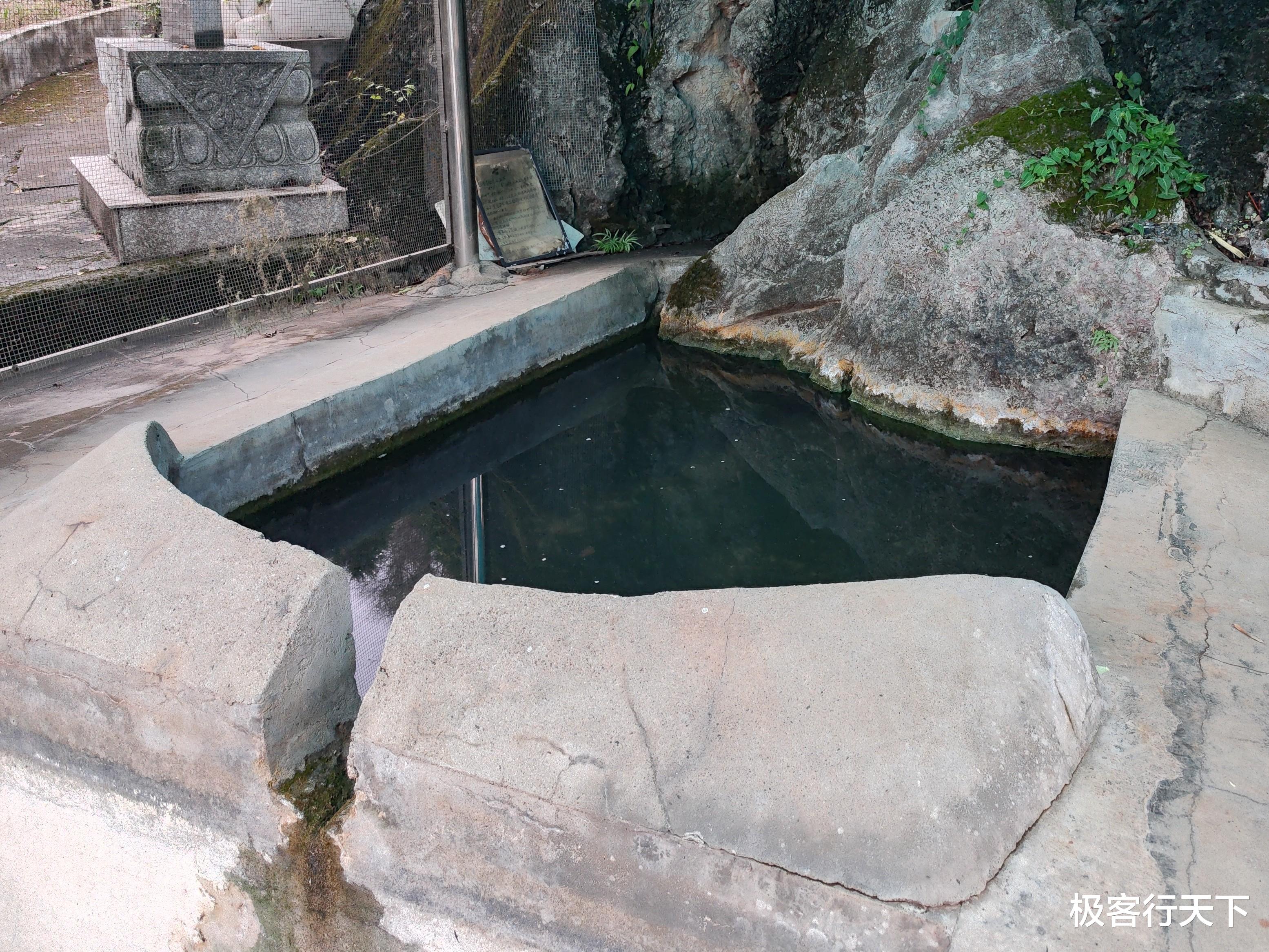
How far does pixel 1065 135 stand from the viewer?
5.51 metres

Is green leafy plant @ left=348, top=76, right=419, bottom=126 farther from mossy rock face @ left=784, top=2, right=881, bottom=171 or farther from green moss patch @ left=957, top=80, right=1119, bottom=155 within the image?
green moss patch @ left=957, top=80, right=1119, bottom=155

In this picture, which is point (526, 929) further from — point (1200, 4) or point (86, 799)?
point (1200, 4)

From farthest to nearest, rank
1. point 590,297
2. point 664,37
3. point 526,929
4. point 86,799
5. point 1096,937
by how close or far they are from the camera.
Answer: point 664,37
point 590,297
point 86,799
point 526,929
point 1096,937

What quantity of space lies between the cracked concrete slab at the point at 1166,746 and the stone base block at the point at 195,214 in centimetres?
501

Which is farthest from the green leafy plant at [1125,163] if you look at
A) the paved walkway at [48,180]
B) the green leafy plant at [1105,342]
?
the paved walkway at [48,180]

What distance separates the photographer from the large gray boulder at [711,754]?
2119 mm

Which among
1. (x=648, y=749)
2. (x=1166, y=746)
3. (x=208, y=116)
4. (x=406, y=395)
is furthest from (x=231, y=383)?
(x=1166, y=746)

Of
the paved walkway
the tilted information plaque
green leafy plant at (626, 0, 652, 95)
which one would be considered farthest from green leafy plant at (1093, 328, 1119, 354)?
the paved walkway

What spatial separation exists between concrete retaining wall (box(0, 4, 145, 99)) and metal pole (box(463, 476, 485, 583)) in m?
5.30

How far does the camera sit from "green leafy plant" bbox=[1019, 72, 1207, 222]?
5.24 meters

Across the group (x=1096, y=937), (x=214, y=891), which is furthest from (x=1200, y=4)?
(x=214, y=891)

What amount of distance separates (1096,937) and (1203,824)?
414 millimetres

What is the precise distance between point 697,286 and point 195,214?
3171 mm

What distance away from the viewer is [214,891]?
9.03 feet
